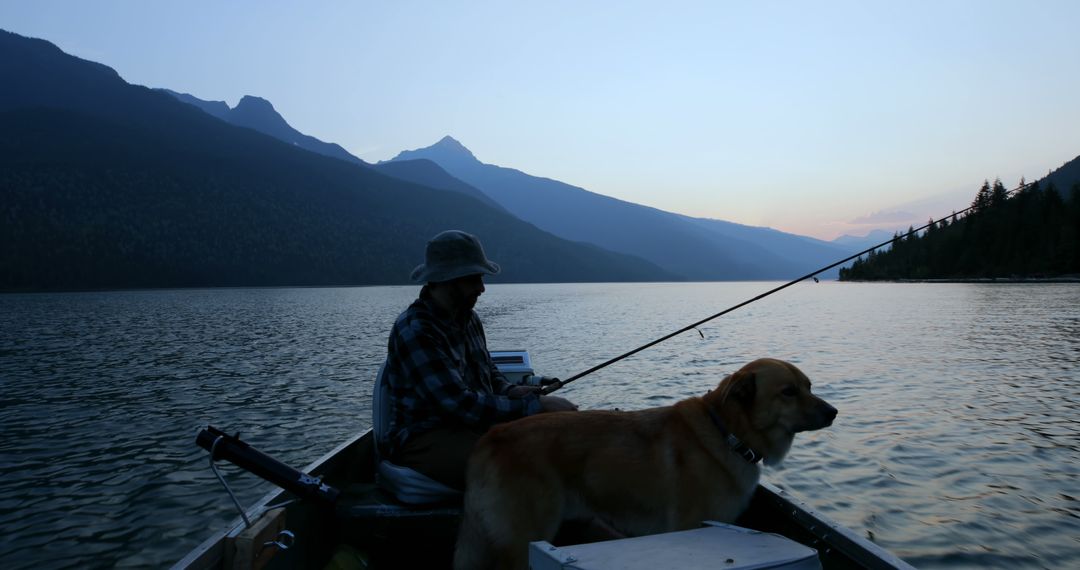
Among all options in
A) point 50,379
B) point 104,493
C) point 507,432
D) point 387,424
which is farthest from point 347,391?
point 507,432

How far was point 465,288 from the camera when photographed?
524cm

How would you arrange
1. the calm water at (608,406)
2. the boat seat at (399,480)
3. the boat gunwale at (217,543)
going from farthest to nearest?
the calm water at (608,406) < the boat seat at (399,480) < the boat gunwale at (217,543)

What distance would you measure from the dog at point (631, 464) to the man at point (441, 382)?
74 centimetres

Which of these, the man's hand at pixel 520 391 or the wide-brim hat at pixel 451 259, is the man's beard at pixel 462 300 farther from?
the man's hand at pixel 520 391

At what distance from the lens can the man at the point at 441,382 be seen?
4.80 meters

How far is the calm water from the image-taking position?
29.9ft

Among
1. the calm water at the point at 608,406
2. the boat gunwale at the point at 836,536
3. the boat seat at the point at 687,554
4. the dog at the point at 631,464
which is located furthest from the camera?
the calm water at the point at 608,406

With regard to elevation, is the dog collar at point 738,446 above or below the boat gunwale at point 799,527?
above

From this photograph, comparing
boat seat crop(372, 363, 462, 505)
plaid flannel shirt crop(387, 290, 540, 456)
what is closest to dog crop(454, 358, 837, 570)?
plaid flannel shirt crop(387, 290, 540, 456)

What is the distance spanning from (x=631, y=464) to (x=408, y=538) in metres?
2.19

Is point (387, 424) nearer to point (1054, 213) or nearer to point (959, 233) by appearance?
point (1054, 213)

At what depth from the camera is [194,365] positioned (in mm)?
27391

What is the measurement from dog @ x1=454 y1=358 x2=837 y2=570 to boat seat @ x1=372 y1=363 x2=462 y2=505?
0.94m

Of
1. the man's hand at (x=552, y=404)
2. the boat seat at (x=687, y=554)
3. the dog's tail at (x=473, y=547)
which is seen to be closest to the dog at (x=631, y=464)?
the dog's tail at (x=473, y=547)
